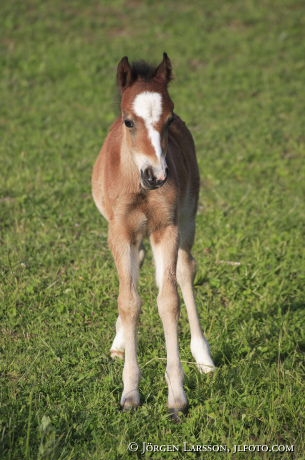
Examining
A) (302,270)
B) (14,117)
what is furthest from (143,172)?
(14,117)

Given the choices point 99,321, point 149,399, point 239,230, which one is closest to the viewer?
point 149,399

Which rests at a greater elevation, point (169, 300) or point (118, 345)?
point (169, 300)

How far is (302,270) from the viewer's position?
5973 millimetres

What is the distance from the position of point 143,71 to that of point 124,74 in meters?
0.12

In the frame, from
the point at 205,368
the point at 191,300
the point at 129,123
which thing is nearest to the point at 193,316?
the point at 191,300

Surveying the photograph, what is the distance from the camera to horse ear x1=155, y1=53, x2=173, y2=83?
13.8ft

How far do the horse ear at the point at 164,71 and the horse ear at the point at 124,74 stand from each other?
0.17 meters

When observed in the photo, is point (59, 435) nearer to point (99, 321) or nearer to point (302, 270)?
point (99, 321)

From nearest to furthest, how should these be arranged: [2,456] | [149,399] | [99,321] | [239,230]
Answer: [2,456] < [149,399] < [99,321] < [239,230]

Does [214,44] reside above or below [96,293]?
above

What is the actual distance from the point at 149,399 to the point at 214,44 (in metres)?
10.1

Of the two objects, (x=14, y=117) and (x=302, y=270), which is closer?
(x=302, y=270)

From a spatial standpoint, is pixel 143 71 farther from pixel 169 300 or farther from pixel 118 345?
pixel 118 345

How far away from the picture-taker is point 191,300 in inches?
188
